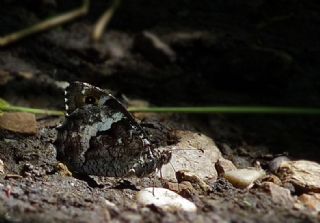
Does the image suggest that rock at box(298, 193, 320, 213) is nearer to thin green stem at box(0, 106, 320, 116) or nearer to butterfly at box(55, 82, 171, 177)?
thin green stem at box(0, 106, 320, 116)

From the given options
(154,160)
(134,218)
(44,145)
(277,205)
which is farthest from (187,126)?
(134,218)

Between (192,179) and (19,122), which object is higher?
(19,122)

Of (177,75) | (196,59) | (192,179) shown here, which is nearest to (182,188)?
(192,179)

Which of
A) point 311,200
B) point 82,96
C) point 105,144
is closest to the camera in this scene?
point 311,200

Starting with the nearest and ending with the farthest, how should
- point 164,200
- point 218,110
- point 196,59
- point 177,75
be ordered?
point 164,200
point 218,110
point 177,75
point 196,59

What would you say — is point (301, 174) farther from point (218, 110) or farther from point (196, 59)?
point (196, 59)

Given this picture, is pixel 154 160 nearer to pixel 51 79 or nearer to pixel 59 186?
pixel 59 186
